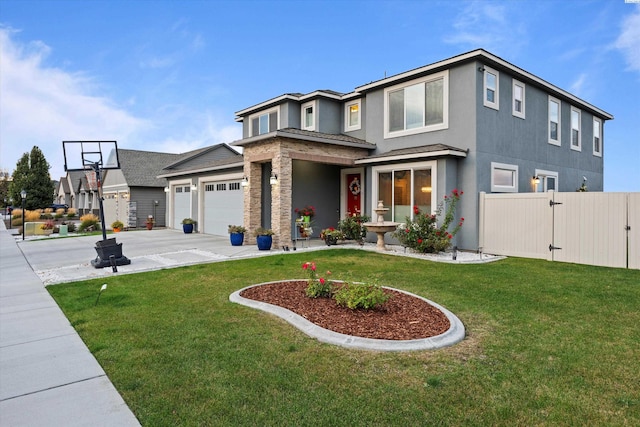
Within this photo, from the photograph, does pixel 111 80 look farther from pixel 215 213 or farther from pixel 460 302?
pixel 460 302

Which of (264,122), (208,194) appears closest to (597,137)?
(264,122)

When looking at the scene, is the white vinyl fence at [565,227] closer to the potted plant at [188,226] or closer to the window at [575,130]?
the window at [575,130]

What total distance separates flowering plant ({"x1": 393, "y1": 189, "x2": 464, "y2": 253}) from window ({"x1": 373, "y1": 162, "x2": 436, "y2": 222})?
527 millimetres

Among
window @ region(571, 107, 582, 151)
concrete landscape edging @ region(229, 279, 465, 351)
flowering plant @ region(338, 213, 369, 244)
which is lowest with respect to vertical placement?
concrete landscape edging @ region(229, 279, 465, 351)

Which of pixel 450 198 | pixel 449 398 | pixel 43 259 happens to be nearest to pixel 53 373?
pixel 449 398

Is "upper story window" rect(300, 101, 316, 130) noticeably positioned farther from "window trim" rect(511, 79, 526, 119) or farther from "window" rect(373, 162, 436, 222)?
"window trim" rect(511, 79, 526, 119)

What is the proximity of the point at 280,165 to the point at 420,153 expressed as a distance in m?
4.57

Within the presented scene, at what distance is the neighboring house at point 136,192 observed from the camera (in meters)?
24.3

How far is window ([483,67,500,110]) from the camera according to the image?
11.5m

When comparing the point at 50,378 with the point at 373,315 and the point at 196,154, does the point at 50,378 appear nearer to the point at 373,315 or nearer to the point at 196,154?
the point at 373,315

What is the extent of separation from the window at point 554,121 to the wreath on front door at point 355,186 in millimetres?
7888

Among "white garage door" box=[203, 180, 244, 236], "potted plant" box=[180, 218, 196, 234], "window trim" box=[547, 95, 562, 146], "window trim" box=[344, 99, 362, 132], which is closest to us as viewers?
"window trim" box=[547, 95, 562, 146]

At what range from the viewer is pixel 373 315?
4895 millimetres

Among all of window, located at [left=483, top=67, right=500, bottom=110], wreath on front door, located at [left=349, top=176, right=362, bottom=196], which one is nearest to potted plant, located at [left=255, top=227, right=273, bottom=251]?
wreath on front door, located at [left=349, top=176, right=362, bottom=196]
